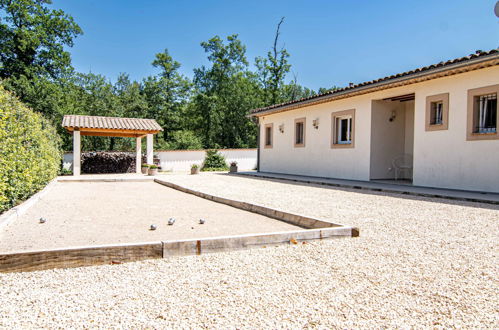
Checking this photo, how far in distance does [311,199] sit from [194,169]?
1080cm

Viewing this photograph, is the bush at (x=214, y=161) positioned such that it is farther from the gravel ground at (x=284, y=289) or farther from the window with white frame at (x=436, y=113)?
the gravel ground at (x=284, y=289)

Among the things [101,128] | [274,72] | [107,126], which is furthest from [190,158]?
[274,72]

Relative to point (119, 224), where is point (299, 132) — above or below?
above

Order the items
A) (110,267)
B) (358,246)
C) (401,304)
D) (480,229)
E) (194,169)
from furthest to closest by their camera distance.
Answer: (194,169) → (480,229) → (358,246) → (110,267) → (401,304)

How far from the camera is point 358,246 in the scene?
3.61 m

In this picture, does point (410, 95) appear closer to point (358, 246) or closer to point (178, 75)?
point (358, 246)

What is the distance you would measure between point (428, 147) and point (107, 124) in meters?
14.4

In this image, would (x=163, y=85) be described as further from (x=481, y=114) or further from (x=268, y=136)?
(x=481, y=114)

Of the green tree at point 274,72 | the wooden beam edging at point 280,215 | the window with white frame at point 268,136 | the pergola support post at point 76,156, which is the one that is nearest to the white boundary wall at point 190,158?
the pergola support post at point 76,156

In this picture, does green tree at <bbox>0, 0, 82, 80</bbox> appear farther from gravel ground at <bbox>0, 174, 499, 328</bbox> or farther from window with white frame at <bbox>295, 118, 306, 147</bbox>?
gravel ground at <bbox>0, 174, 499, 328</bbox>

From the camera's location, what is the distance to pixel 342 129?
1282cm

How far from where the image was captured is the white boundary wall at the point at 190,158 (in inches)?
Result: 845

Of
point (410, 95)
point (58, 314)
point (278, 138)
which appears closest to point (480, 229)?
point (58, 314)

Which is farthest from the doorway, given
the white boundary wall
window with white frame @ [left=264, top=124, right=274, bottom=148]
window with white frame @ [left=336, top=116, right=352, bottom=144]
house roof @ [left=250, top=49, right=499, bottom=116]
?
the white boundary wall
